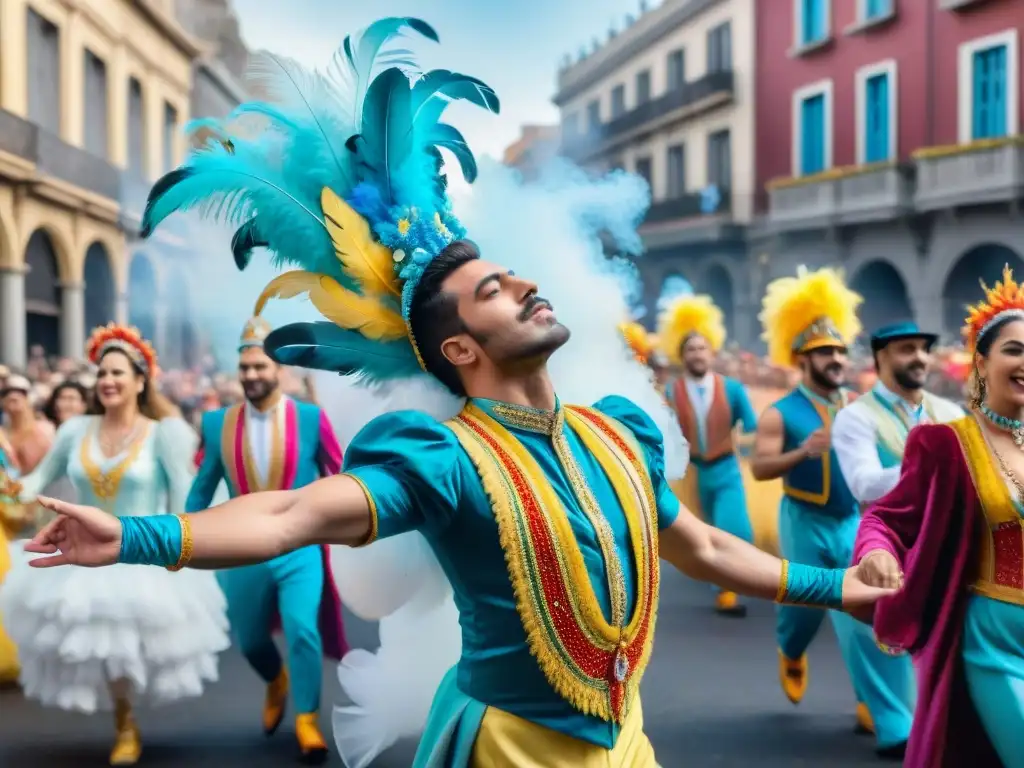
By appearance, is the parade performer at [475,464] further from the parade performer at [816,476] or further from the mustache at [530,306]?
the parade performer at [816,476]

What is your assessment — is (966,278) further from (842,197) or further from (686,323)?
(686,323)

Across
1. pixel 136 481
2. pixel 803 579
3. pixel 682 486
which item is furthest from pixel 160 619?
pixel 682 486

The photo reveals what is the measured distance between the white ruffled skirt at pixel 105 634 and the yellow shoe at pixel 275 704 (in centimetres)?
38

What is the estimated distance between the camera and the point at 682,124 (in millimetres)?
17891

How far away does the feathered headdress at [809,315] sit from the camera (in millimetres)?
5992

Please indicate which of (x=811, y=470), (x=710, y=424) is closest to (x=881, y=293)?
(x=710, y=424)

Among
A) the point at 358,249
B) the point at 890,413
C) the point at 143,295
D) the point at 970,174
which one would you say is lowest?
the point at 890,413

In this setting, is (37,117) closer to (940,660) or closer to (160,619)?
(160,619)

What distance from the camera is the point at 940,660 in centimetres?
349

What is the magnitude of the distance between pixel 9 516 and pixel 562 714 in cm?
515

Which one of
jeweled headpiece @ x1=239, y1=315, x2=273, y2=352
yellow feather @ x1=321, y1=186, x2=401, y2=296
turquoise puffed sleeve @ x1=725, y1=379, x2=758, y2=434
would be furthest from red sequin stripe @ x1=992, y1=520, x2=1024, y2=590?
turquoise puffed sleeve @ x1=725, y1=379, x2=758, y2=434

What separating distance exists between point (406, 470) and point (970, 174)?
39.3 ft

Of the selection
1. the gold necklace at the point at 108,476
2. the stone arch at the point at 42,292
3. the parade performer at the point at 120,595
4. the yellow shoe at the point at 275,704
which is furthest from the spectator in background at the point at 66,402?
the stone arch at the point at 42,292

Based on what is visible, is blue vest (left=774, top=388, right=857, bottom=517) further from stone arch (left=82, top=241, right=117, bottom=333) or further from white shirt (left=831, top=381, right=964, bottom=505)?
stone arch (left=82, top=241, right=117, bottom=333)
